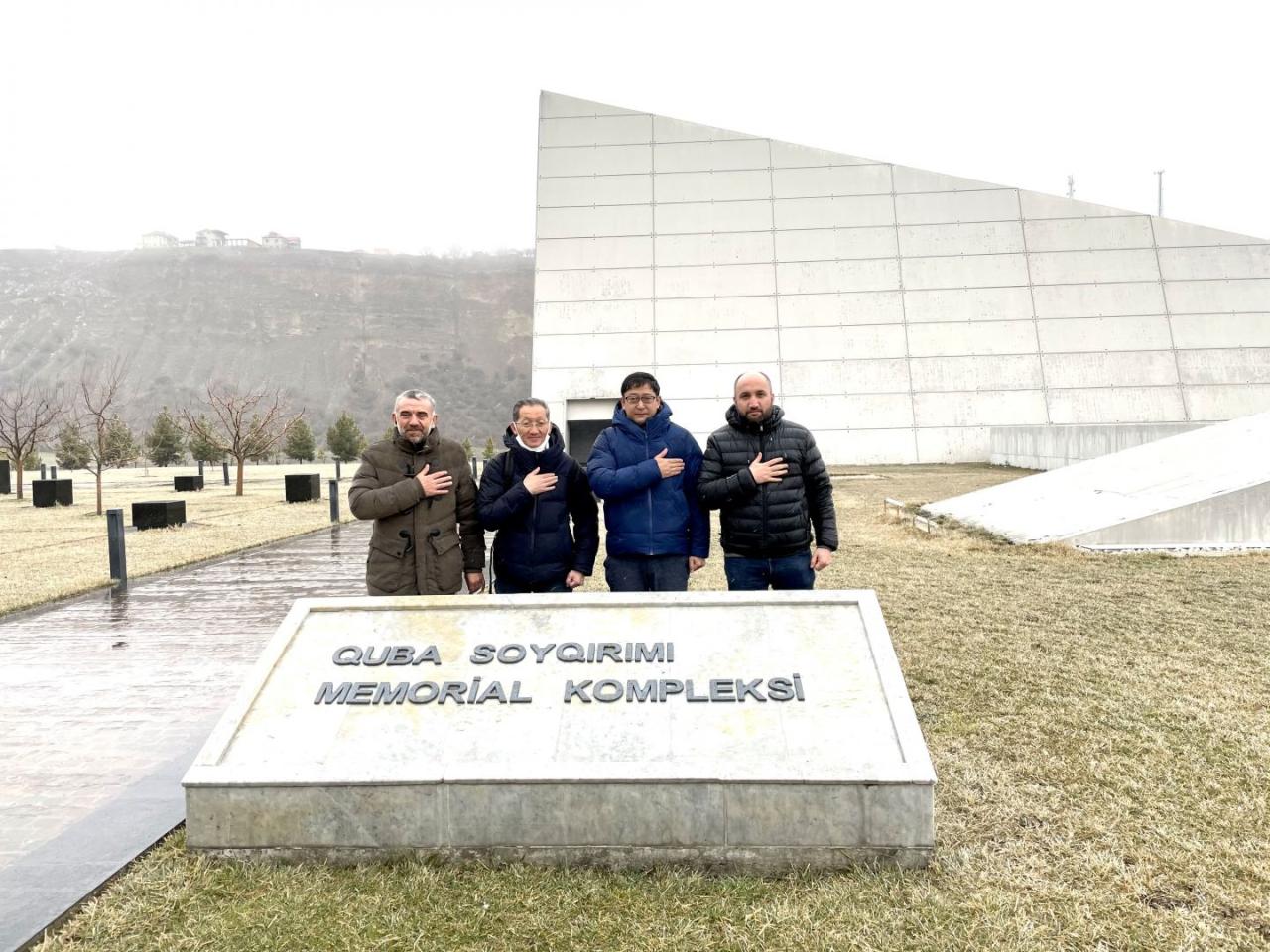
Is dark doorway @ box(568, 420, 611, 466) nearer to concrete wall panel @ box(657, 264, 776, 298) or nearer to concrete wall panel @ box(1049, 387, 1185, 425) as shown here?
concrete wall panel @ box(657, 264, 776, 298)

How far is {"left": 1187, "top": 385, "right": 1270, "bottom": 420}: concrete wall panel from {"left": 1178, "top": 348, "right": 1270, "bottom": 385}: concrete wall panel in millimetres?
255

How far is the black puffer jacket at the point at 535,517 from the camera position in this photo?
4.38 m

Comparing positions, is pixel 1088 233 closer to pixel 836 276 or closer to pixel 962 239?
pixel 962 239

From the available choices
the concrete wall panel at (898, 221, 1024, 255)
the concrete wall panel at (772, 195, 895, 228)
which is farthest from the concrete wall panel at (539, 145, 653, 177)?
the concrete wall panel at (898, 221, 1024, 255)

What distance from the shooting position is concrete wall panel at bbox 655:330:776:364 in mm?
29375

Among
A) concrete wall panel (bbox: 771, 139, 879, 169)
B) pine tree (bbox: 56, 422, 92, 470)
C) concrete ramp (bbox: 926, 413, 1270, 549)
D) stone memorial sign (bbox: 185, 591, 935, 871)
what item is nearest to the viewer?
stone memorial sign (bbox: 185, 591, 935, 871)

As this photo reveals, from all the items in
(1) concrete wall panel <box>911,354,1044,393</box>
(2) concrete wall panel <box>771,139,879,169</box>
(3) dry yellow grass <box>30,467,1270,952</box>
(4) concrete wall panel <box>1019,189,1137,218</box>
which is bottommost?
(3) dry yellow grass <box>30,467,1270,952</box>

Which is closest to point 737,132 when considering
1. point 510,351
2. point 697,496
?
point 697,496

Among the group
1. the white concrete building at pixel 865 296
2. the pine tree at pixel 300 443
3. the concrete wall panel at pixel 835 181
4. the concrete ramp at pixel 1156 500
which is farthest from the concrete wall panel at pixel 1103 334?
the pine tree at pixel 300 443

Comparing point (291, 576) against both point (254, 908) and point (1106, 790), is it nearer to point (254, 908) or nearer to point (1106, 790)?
point (254, 908)

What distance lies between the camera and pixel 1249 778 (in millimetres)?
3762

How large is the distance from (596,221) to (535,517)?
1084 inches

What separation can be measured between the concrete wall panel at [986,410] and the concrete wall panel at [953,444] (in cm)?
23

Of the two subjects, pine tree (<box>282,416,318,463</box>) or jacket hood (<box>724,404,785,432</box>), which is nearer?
jacket hood (<box>724,404,785,432</box>)
